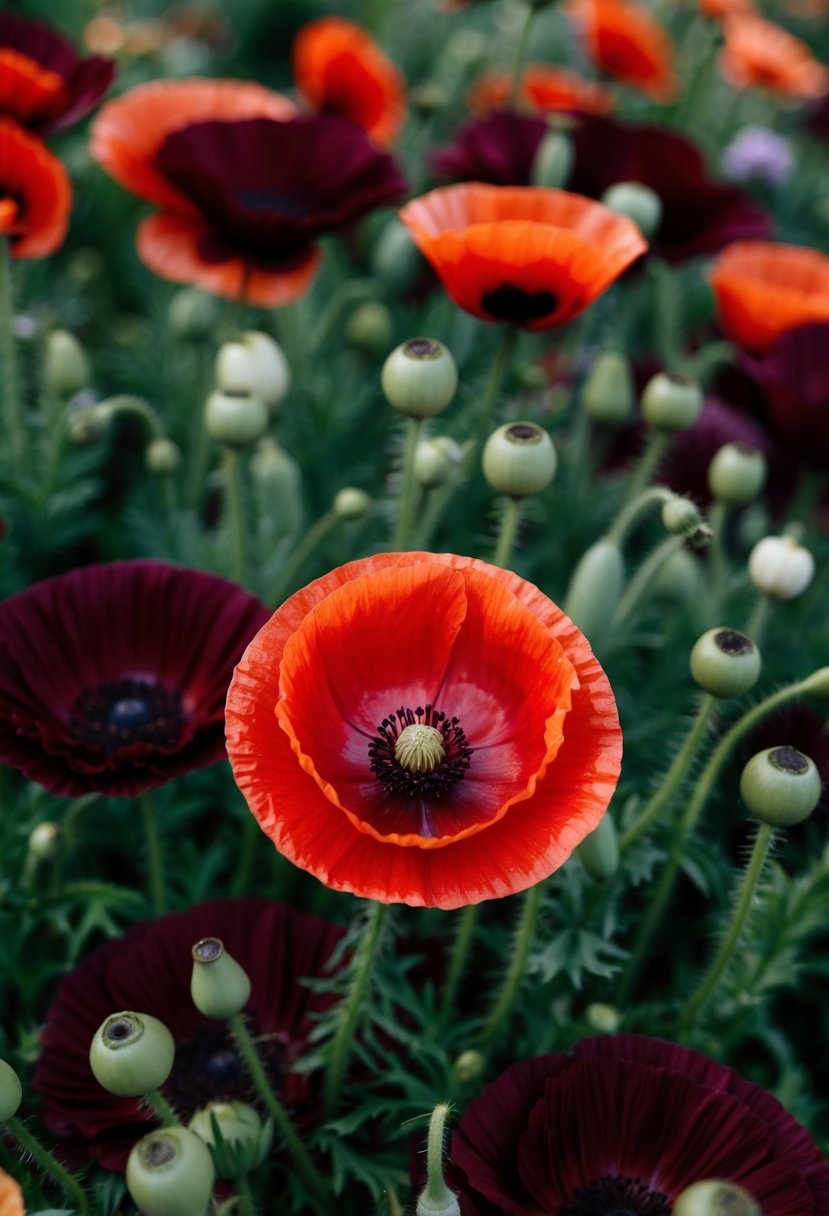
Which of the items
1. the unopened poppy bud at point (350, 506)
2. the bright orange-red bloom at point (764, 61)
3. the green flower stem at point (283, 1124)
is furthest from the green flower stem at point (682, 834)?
the bright orange-red bloom at point (764, 61)

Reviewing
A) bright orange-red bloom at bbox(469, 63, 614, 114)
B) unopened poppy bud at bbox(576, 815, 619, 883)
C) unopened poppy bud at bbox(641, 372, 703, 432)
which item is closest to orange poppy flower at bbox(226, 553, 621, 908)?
unopened poppy bud at bbox(576, 815, 619, 883)

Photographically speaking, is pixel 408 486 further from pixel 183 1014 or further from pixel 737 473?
pixel 183 1014

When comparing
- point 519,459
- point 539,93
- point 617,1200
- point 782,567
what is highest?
point 539,93

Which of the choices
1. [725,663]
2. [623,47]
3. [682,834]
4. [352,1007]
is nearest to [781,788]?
[725,663]

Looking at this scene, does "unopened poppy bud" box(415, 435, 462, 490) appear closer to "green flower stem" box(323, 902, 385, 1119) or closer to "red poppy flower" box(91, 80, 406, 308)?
"red poppy flower" box(91, 80, 406, 308)

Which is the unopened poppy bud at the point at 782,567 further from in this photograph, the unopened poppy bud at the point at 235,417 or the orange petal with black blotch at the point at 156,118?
the orange petal with black blotch at the point at 156,118

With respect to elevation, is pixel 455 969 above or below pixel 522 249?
below
